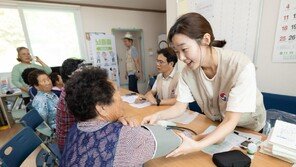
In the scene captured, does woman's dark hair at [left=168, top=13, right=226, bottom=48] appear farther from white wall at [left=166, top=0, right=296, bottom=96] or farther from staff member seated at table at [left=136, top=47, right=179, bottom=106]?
white wall at [left=166, top=0, right=296, bottom=96]

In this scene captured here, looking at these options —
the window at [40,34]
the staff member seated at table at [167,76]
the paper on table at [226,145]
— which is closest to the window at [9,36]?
the window at [40,34]

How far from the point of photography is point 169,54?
1887 mm

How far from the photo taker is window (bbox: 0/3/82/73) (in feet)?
11.9

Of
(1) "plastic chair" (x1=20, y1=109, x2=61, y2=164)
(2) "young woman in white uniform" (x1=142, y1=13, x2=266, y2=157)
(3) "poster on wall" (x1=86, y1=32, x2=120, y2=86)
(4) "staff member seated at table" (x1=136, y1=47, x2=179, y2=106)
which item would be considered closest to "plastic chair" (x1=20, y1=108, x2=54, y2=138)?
(1) "plastic chair" (x1=20, y1=109, x2=61, y2=164)

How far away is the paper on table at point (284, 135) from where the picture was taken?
80cm

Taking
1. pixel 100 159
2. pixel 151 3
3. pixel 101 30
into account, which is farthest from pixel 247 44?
pixel 101 30

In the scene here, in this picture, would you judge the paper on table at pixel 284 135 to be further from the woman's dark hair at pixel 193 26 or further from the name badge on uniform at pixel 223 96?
the woman's dark hair at pixel 193 26

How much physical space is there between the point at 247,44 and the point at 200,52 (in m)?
1.21

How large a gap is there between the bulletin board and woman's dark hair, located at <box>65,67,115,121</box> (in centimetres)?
164

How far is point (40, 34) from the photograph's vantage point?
3.96 metres

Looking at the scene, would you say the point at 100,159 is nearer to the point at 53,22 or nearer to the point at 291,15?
the point at 291,15

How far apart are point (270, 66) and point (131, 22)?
4.14 metres

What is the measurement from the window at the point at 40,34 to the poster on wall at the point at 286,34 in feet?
13.4

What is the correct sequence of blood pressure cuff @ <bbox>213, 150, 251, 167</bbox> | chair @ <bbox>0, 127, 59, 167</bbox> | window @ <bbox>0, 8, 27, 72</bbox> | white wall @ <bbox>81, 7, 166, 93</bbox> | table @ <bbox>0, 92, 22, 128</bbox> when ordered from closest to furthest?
blood pressure cuff @ <bbox>213, 150, 251, 167</bbox> < chair @ <bbox>0, 127, 59, 167</bbox> < table @ <bbox>0, 92, 22, 128</bbox> < window @ <bbox>0, 8, 27, 72</bbox> < white wall @ <bbox>81, 7, 166, 93</bbox>
